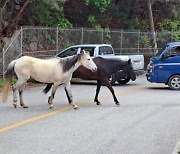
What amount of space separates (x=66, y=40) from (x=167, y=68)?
9.55 m

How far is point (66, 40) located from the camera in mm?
27562

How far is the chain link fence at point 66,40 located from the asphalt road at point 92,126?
7.43 m

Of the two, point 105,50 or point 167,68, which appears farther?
point 105,50

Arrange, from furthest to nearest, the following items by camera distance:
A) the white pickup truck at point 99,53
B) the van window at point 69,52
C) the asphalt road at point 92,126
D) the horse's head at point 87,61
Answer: the van window at point 69,52 < the white pickup truck at point 99,53 < the horse's head at point 87,61 < the asphalt road at point 92,126

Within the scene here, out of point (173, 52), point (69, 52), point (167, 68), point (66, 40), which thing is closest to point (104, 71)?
point (167, 68)

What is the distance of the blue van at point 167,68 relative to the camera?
19344 millimetres

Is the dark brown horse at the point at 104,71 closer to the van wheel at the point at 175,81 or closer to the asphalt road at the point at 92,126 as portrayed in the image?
the asphalt road at the point at 92,126

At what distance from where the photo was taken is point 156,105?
47.6 ft

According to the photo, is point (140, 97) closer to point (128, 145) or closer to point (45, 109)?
point (45, 109)

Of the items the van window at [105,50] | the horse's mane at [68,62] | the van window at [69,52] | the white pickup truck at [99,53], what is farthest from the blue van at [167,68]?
the horse's mane at [68,62]

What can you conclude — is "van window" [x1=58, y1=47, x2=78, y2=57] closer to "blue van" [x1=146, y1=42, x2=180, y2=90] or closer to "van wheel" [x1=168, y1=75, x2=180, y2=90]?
"blue van" [x1=146, y1=42, x2=180, y2=90]

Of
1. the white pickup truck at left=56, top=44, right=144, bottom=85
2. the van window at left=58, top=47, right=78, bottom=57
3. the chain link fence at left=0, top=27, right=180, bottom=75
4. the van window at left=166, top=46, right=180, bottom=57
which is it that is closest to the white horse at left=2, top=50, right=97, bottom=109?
the van window at left=166, top=46, right=180, bottom=57

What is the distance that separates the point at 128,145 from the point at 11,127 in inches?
118

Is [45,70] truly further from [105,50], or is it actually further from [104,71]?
[105,50]
